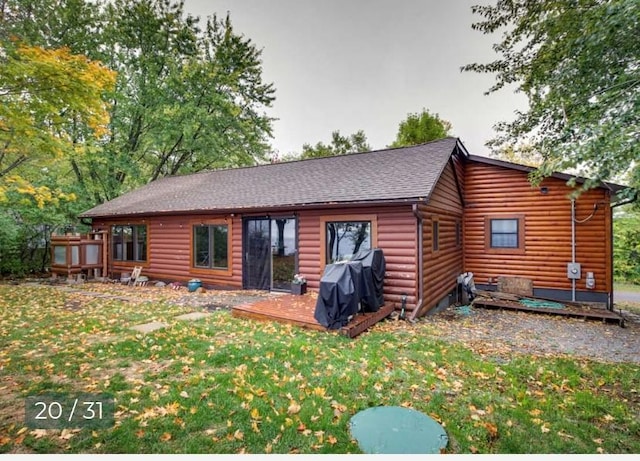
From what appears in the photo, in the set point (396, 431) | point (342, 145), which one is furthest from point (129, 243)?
point (342, 145)

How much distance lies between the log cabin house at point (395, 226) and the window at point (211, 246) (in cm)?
3

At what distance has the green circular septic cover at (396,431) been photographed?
8.23 feet

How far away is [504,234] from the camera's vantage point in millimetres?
9969

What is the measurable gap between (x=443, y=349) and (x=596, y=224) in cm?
716

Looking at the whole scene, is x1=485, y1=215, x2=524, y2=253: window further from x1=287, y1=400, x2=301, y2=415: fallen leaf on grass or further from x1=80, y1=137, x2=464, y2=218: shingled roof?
x1=287, y1=400, x2=301, y2=415: fallen leaf on grass

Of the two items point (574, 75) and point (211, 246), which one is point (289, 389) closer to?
point (211, 246)

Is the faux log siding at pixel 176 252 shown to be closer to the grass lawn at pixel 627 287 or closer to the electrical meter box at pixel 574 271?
the electrical meter box at pixel 574 271

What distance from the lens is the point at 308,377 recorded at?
3.69m

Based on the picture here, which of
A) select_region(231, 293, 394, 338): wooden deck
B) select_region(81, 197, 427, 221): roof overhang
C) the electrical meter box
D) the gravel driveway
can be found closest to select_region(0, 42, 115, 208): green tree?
select_region(81, 197, 427, 221): roof overhang

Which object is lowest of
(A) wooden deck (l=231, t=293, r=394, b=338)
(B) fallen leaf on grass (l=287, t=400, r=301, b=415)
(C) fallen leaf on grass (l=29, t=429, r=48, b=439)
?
(B) fallen leaf on grass (l=287, t=400, r=301, b=415)

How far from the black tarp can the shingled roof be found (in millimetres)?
1840

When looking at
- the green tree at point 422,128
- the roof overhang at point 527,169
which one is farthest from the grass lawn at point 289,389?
the green tree at point 422,128

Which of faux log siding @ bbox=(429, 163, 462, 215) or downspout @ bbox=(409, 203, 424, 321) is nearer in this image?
downspout @ bbox=(409, 203, 424, 321)

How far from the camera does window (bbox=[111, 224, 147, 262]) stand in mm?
11539
